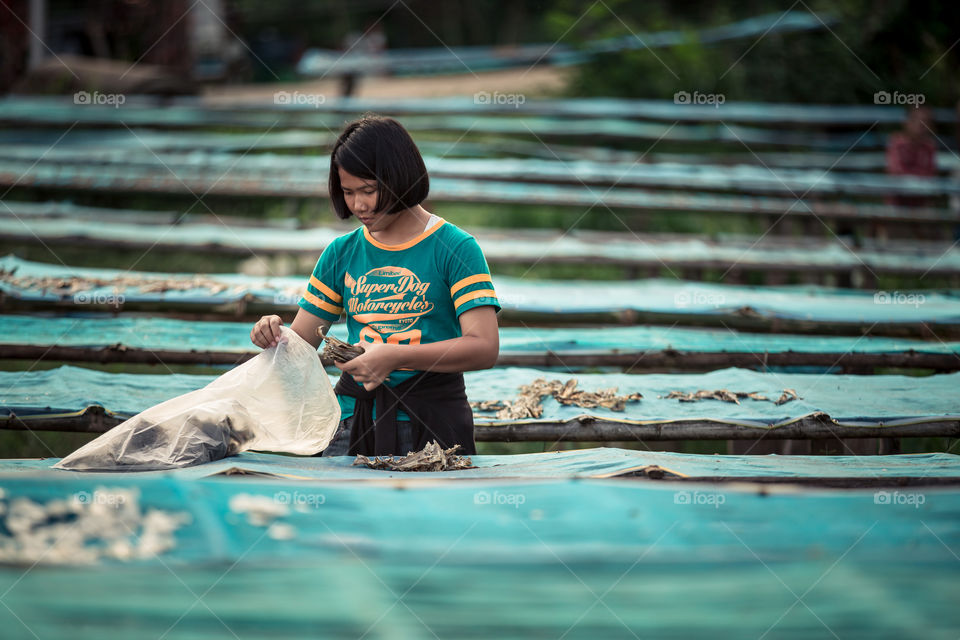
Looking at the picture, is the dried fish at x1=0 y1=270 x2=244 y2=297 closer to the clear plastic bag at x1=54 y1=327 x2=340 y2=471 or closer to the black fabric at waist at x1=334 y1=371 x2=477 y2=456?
the clear plastic bag at x1=54 y1=327 x2=340 y2=471

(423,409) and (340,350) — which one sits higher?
(340,350)

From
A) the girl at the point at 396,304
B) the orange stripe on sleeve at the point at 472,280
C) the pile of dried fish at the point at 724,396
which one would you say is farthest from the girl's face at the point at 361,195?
the pile of dried fish at the point at 724,396

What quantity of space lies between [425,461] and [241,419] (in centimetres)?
46

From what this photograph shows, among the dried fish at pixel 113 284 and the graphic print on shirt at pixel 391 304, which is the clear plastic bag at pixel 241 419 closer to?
the graphic print on shirt at pixel 391 304

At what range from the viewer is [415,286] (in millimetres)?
2115

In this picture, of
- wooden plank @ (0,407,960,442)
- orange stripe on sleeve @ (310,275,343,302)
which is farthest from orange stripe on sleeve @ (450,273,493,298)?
wooden plank @ (0,407,960,442)

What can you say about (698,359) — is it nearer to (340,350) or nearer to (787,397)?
(787,397)

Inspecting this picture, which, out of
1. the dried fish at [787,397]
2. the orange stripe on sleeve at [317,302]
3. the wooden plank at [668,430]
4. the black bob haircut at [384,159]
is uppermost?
the black bob haircut at [384,159]

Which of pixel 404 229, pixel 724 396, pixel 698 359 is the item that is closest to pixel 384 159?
pixel 404 229

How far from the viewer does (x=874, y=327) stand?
3.90 m

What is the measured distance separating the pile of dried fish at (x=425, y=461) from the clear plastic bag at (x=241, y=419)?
0.18 meters

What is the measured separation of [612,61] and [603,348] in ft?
23.4

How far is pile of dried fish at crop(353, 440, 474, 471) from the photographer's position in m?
2.05

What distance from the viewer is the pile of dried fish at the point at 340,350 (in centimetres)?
199
